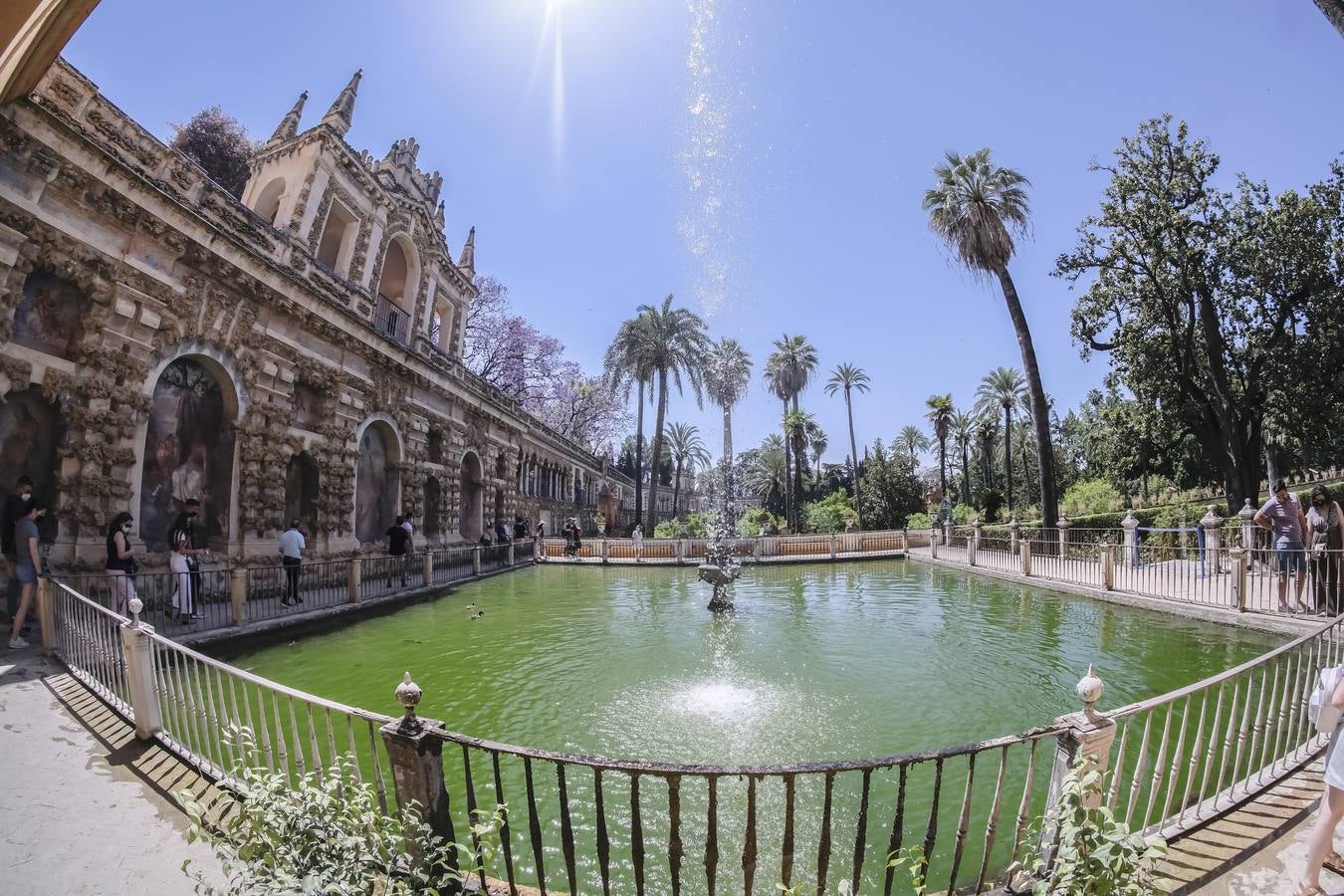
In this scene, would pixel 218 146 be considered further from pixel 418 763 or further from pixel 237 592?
pixel 418 763

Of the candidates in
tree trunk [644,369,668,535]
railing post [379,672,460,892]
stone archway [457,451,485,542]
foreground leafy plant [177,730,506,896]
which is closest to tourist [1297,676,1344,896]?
foreground leafy plant [177,730,506,896]

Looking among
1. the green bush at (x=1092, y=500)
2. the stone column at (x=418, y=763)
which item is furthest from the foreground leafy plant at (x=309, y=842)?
the green bush at (x=1092, y=500)

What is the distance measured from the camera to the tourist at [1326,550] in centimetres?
907

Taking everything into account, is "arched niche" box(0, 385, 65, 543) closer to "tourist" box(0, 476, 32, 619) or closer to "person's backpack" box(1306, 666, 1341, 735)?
"tourist" box(0, 476, 32, 619)

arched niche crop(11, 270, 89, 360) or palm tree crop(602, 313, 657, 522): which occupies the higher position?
palm tree crop(602, 313, 657, 522)

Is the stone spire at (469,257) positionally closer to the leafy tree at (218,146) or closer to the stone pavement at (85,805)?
the leafy tree at (218,146)

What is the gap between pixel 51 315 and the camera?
9555 mm

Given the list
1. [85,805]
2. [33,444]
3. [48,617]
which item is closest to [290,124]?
[33,444]

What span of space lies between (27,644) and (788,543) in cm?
2274

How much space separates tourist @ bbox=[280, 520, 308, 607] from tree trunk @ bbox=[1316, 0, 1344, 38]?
803 inches

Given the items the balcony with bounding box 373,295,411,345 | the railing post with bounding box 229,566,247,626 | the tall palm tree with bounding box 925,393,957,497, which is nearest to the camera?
the railing post with bounding box 229,566,247,626

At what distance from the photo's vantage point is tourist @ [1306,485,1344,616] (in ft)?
29.8

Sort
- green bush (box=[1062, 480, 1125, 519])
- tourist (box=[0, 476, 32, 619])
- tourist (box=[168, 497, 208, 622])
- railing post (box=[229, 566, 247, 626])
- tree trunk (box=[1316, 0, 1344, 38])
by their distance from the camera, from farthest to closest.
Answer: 1. green bush (box=[1062, 480, 1125, 519])
2. railing post (box=[229, 566, 247, 626])
3. tourist (box=[168, 497, 208, 622])
4. tree trunk (box=[1316, 0, 1344, 38])
5. tourist (box=[0, 476, 32, 619])

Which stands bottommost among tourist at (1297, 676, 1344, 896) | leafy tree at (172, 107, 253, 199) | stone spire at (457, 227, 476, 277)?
tourist at (1297, 676, 1344, 896)
